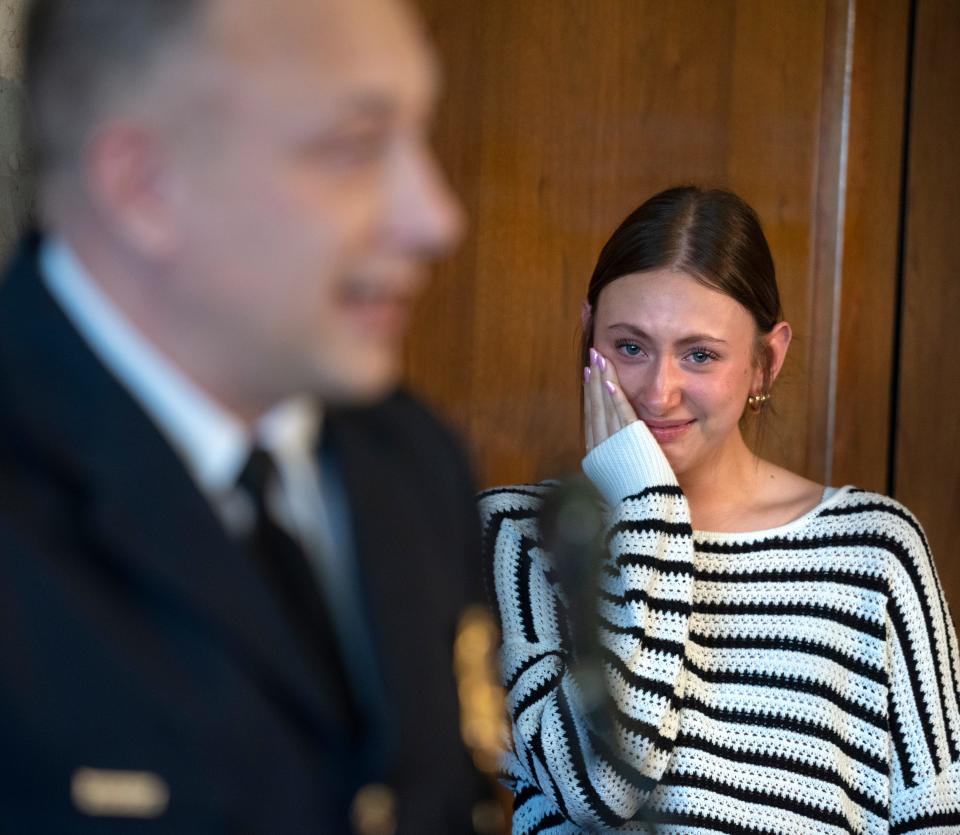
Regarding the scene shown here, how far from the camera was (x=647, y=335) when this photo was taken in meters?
1.57

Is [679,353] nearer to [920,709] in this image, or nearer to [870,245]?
[920,709]

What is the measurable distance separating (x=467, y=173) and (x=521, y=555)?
0.70 metres

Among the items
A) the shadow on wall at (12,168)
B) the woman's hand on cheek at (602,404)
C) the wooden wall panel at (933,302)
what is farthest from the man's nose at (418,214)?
the wooden wall panel at (933,302)

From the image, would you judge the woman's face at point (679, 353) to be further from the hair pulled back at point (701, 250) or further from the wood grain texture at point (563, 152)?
the wood grain texture at point (563, 152)

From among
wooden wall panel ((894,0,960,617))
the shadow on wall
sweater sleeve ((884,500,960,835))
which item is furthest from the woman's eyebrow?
wooden wall panel ((894,0,960,617))

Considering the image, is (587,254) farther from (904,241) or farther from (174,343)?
(174,343)

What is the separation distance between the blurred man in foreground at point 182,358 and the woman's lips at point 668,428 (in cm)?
112

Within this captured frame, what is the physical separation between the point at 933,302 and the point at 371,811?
2216 mm

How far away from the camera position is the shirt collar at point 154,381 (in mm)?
490

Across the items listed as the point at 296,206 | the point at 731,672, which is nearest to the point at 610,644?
the point at 731,672

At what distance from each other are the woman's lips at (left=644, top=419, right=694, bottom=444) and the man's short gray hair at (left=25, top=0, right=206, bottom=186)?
118cm

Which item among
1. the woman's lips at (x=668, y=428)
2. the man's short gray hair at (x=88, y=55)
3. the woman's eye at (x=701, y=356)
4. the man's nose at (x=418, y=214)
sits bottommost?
the woman's lips at (x=668, y=428)

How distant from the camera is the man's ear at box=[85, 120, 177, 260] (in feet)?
1.53

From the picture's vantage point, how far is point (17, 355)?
1.62ft
